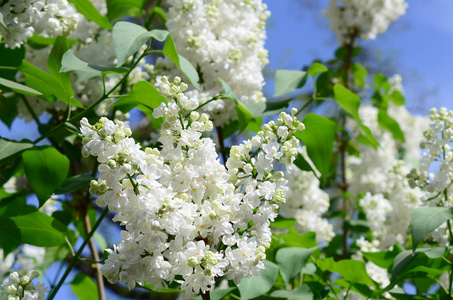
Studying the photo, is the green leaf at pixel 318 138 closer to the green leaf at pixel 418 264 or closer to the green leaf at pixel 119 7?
the green leaf at pixel 418 264

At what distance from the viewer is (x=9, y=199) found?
55.7 inches

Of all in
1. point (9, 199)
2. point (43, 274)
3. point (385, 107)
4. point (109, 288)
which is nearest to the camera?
point (9, 199)

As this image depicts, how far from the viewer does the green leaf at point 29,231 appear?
1122 mm

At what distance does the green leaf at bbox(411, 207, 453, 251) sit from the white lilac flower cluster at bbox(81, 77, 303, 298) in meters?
0.31

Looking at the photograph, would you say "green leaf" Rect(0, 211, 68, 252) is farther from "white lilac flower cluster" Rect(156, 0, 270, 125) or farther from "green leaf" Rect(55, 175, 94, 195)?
"white lilac flower cluster" Rect(156, 0, 270, 125)

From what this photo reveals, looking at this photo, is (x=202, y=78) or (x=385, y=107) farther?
(x=385, y=107)

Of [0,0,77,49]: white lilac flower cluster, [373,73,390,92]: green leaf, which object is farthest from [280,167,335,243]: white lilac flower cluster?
[0,0,77,49]: white lilac flower cluster

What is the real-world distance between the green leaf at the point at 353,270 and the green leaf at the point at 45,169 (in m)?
0.69

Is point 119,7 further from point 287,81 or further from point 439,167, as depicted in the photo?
point 439,167

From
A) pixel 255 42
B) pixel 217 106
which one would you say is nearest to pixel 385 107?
pixel 255 42

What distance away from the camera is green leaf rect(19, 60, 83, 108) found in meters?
1.15

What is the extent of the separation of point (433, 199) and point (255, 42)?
639 millimetres

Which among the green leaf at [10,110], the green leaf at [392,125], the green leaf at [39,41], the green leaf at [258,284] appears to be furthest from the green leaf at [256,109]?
the green leaf at [392,125]

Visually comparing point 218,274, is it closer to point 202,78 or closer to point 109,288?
point 202,78
